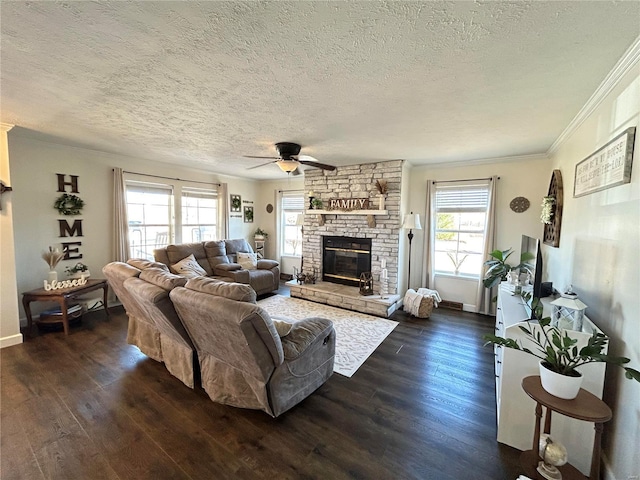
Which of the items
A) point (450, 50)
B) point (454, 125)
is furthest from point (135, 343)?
point (454, 125)

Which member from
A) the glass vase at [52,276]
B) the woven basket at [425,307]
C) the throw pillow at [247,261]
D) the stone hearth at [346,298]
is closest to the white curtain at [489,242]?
the woven basket at [425,307]

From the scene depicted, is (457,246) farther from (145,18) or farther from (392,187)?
(145,18)

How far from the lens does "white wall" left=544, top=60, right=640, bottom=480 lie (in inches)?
56.4

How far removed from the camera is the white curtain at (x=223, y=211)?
6176 mm

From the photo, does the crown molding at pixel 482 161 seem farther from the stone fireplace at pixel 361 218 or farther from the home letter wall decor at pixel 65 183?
the home letter wall decor at pixel 65 183

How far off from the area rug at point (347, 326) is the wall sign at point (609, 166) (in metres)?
2.62

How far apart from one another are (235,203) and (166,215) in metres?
1.70

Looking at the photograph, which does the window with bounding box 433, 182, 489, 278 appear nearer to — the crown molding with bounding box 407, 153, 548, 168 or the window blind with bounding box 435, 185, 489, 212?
the window blind with bounding box 435, 185, 489, 212

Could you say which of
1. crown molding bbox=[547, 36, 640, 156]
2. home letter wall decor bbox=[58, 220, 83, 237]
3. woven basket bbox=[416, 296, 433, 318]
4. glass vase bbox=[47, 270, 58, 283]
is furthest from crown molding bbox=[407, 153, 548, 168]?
glass vase bbox=[47, 270, 58, 283]

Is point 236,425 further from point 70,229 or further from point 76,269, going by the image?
point 70,229

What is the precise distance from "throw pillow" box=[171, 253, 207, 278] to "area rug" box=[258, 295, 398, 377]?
1.28 metres

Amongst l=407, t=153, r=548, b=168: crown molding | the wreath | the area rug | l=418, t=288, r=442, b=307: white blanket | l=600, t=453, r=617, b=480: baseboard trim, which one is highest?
l=407, t=153, r=548, b=168: crown molding

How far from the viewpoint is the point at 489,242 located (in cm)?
429

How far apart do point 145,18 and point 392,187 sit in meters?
3.95
